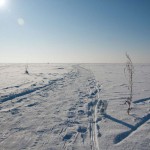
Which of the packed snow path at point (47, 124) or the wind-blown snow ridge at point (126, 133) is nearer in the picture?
the packed snow path at point (47, 124)

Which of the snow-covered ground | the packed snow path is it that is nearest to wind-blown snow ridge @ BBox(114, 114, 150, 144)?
the snow-covered ground

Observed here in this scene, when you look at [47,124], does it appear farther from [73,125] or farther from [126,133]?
[126,133]

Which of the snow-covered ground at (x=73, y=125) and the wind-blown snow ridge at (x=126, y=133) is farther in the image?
the wind-blown snow ridge at (x=126, y=133)

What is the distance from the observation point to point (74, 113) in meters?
7.06

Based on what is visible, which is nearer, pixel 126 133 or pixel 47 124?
pixel 126 133

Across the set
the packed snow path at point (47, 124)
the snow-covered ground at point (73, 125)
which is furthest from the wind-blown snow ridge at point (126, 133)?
Answer: the packed snow path at point (47, 124)

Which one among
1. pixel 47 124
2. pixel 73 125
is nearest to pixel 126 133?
pixel 73 125

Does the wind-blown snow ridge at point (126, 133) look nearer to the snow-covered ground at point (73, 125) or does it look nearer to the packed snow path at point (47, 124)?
the snow-covered ground at point (73, 125)

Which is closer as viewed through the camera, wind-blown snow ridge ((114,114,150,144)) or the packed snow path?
the packed snow path

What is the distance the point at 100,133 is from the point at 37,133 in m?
1.52

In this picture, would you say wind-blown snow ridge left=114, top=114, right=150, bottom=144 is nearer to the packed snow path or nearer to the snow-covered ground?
the snow-covered ground

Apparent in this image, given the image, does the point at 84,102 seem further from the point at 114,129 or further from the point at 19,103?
the point at 114,129

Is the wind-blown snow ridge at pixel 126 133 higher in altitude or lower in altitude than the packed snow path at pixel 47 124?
higher

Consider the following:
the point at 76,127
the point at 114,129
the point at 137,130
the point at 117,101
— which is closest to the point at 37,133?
the point at 76,127
